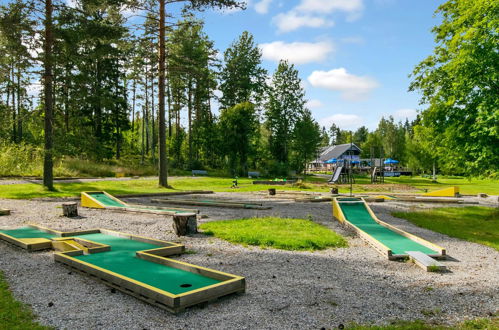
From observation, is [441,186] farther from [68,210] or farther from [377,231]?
[68,210]

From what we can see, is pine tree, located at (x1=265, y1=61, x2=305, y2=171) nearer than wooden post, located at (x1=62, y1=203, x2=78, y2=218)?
No

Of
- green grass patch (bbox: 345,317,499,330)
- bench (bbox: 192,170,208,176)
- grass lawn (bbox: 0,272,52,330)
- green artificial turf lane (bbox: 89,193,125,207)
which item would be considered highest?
bench (bbox: 192,170,208,176)

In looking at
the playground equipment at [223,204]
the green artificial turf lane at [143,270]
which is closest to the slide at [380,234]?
the playground equipment at [223,204]

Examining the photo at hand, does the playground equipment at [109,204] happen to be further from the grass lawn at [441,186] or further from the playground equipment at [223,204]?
the grass lawn at [441,186]

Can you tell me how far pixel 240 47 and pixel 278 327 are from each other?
160ft

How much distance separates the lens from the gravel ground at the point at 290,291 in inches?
154

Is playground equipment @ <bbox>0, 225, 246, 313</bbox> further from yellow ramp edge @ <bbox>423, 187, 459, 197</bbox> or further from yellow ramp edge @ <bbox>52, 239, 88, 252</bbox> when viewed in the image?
yellow ramp edge @ <bbox>423, 187, 459, 197</bbox>

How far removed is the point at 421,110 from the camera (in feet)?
47.0

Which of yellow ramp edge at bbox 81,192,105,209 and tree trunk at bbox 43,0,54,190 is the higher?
tree trunk at bbox 43,0,54,190

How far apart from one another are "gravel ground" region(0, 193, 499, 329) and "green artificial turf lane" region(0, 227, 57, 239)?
0.76 m

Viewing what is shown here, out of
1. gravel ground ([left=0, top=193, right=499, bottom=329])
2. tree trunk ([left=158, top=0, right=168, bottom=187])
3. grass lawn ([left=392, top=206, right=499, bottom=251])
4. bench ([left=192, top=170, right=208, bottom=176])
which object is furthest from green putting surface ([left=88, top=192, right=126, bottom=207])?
bench ([left=192, top=170, right=208, bottom=176])

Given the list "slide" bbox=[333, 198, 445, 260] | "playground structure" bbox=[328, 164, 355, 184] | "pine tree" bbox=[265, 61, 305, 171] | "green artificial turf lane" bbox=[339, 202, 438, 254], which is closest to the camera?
"slide" bbox=[333, 198, 445, 260]

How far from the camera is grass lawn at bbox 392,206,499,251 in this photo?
9.28 m

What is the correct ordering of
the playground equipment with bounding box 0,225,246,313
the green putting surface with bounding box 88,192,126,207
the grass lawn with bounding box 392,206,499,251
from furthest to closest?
the green putting surface with bounding box 88,192,126,207, the grass lawn with bounding box 392,206,499,251, the playground equipment with bounding box 0,225,246,313
